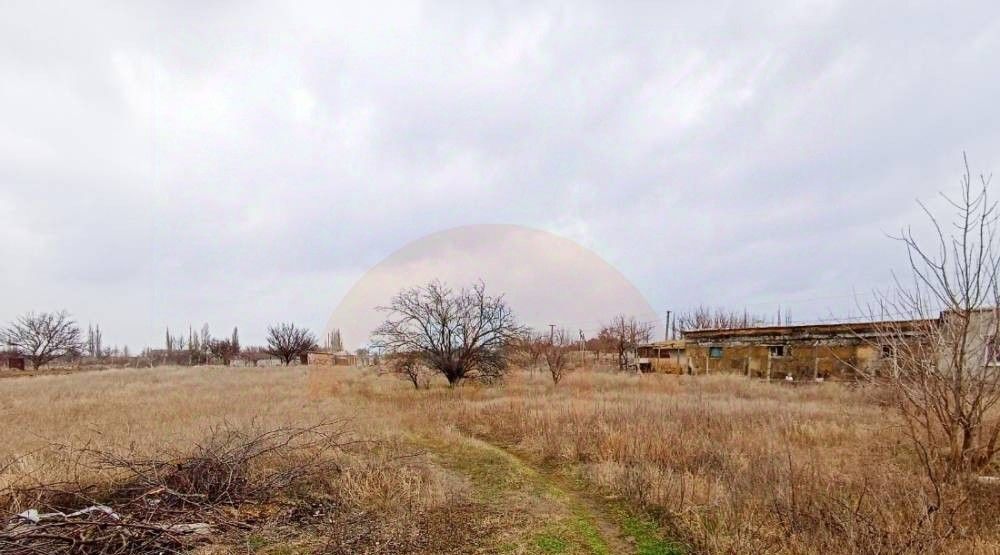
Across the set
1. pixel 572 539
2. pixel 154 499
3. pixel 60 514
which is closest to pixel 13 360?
pixel 154 499

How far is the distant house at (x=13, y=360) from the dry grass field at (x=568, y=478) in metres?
42.9

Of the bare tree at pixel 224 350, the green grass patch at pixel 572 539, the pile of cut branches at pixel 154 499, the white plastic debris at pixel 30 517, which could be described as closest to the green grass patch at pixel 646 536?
the green grass patch at pixel 572 539

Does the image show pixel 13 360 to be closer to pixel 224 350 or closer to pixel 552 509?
pixel 224 350

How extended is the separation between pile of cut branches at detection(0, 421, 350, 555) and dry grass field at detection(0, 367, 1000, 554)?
138 millimetres

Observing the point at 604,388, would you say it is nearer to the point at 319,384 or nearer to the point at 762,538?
the point at 319,384

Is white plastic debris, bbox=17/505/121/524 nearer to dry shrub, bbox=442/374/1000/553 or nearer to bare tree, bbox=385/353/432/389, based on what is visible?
dry shrub, bbox=442/374/1000/553

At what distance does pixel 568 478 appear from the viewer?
23.9 ft

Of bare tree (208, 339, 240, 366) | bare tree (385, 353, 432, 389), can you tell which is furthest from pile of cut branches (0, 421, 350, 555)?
bare tree (208, 339, 240, 366)

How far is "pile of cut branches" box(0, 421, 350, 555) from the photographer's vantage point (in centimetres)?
418

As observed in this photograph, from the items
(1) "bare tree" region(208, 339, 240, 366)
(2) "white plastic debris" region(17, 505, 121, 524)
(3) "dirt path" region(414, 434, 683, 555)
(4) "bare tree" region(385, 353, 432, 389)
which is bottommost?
(1) "bare tree" region(208, 339, 240, 366)

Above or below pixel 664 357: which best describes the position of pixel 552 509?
above

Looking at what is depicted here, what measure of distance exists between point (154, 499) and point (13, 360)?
57128 millimetres

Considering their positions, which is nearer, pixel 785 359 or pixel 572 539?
pixel 572 539

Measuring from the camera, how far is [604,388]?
19.8 metres
